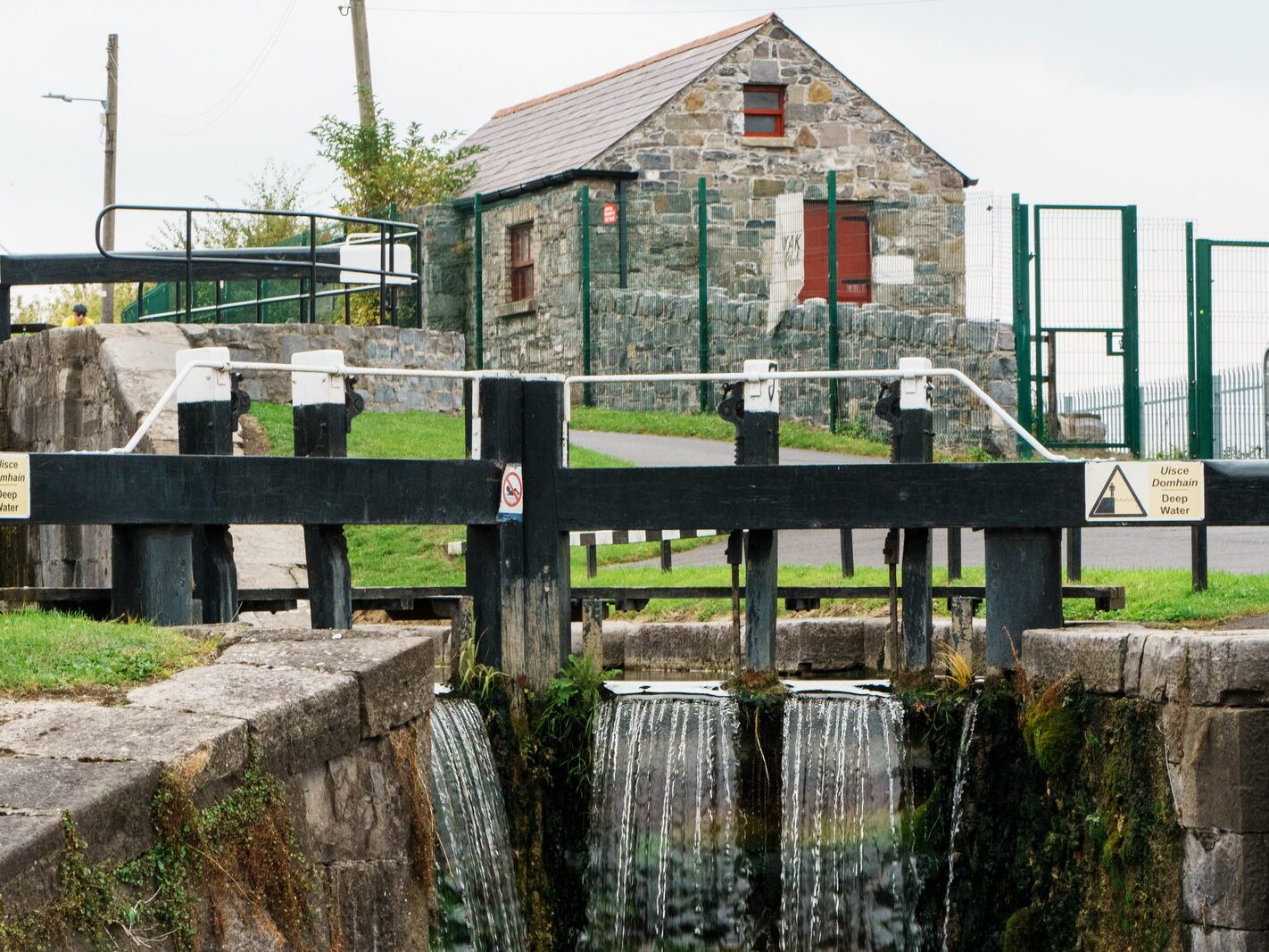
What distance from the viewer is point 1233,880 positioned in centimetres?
686

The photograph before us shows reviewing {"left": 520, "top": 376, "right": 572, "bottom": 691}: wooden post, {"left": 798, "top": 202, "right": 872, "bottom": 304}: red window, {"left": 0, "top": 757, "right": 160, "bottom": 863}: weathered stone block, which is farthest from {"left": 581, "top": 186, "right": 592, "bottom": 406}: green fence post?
{"left": 0, "top": 757, "right": 160, "bottom": 863}: weathered stone block

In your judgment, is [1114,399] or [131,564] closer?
[131,564]

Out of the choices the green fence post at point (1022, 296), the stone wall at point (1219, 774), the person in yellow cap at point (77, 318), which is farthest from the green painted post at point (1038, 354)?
the stone wall at point (1219, 774)

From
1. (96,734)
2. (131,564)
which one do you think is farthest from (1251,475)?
(96,734)

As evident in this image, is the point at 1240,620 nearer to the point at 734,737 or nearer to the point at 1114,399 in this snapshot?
the point at 734,737

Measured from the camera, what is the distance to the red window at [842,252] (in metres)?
23.7

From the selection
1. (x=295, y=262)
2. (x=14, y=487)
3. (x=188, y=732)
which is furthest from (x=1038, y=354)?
(x=188, y=732)

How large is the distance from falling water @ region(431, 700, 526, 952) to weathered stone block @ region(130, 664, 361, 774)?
192 centimetres

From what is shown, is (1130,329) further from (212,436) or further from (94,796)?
(94,796)

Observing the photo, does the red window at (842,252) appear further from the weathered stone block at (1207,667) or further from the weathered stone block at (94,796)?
the weathered stone block at (94,796)

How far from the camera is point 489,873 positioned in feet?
26.9

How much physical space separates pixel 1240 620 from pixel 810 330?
13.8 m

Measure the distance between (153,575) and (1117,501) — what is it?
13.9ft

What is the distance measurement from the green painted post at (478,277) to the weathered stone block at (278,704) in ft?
65.1
